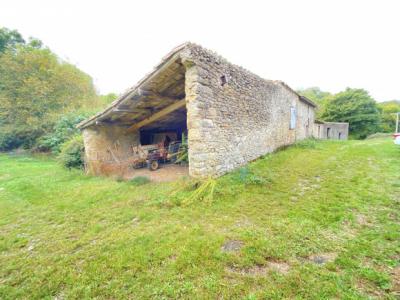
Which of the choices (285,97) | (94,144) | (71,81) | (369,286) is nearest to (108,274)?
(369,286)

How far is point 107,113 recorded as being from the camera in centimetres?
604

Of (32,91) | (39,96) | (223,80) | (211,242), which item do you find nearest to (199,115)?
(223,80)

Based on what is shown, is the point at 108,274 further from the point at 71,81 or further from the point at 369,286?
the point at 71,81

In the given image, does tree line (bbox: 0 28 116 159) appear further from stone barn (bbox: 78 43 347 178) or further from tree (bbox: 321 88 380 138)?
tree (bbox: 321 88 380 138)

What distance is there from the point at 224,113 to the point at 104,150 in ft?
17.9

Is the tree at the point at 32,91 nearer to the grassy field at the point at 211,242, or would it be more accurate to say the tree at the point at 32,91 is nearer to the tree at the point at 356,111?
the grassy field at the point at 211,242

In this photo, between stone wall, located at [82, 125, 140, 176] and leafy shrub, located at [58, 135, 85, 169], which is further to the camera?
leafy shrub, located at [58, 135, 85, 169]

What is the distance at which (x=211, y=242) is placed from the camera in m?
2.42

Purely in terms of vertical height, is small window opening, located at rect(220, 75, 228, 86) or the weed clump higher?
small window opening, located at rect(220, 75, 228, 86)

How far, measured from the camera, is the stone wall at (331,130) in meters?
19.2

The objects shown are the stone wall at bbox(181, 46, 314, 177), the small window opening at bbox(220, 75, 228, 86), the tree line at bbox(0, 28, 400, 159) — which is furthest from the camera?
the tree line at bbox(0, 28, 400, 159)

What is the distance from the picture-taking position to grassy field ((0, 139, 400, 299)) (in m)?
1.75

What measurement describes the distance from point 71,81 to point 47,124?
4.69 m

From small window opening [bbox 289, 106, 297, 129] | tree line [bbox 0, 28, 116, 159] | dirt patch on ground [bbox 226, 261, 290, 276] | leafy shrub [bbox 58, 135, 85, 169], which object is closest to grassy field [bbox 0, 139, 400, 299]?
dirt patch on ground [bbox 226, 261, 290, 276]
